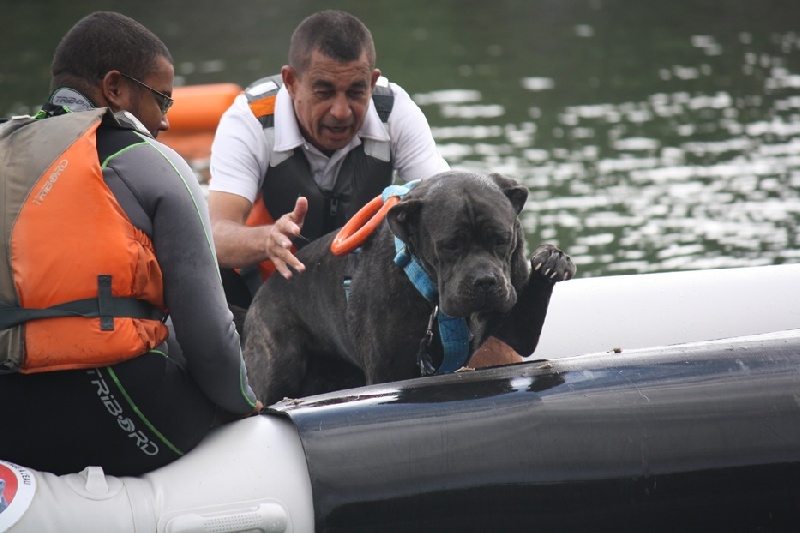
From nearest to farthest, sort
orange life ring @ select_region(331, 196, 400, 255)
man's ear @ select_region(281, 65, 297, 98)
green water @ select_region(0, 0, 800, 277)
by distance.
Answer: orange life ring @ select_region(331, 196, 400, 255)
man's ear @ select_region(281, 65, 297, 98)
green water @ select_region(0, 0, 800, 277)

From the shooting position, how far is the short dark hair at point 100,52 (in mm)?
3150

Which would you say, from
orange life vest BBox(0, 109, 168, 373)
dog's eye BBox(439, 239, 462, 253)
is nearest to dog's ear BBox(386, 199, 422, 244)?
dog's eye BBox(439, 239, 462, 253)

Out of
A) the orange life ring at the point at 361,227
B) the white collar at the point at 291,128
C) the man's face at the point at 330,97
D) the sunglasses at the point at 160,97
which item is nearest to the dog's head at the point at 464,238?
the orange life ring at the point at 361,227

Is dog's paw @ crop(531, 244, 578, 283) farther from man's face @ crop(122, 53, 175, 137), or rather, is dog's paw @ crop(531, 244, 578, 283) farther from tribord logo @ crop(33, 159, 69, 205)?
tribord logo @ crop(33, 159, 69, 205)

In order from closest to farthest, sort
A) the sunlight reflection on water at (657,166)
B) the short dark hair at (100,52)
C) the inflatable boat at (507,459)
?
the inflatable boat at (507,459) → the short dark hair at (100,52) → the sunlight reflection on water at (657,166)

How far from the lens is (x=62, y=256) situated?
9.18ft

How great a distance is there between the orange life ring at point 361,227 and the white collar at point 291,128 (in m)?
0.73

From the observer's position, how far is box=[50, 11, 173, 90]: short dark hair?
315 centimetres

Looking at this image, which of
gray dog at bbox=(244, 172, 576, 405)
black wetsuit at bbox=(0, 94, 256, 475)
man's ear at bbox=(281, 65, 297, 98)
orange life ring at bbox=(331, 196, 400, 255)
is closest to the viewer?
black wetsuit at bbox=(0, 94, 256, 475)

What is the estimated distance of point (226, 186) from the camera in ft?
15.4

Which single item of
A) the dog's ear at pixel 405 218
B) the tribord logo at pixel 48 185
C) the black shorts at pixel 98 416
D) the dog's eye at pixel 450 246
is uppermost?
the tribord logo at pixel 48 185

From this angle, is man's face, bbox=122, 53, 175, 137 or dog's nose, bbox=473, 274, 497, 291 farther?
dog's nose, bbox=473, 274, 497, 291

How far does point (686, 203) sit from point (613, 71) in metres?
3.73

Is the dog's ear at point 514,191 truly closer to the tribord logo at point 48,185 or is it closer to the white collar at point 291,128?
the white collar at point 291,128
